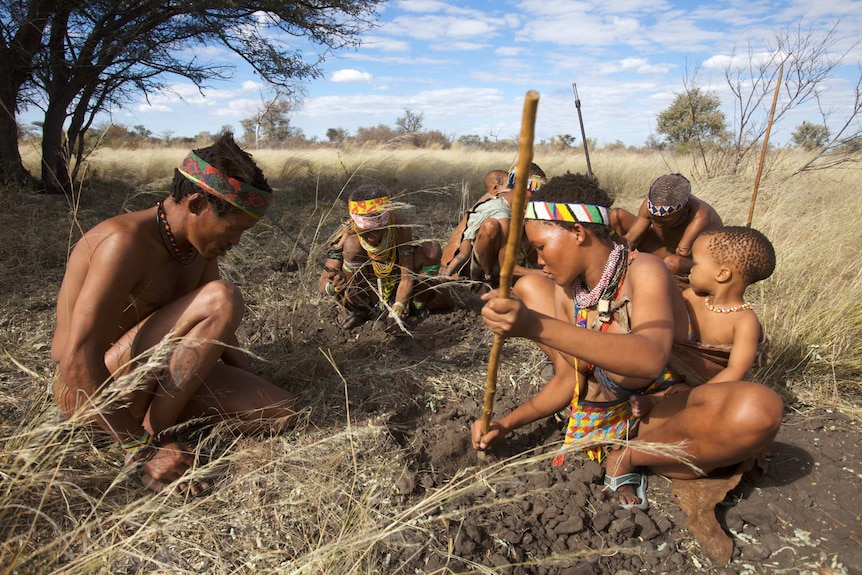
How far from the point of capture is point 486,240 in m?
4.01

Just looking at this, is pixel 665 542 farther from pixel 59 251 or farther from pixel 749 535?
pixel 59 251

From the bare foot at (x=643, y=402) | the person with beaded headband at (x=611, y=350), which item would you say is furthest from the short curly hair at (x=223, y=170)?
the bare foot at (x=643, y=402)

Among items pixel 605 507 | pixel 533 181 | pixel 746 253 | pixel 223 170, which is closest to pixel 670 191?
pixel 533 181

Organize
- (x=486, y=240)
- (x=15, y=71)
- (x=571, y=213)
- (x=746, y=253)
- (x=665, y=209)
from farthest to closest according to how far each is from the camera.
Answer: (x=15, y=71) < (x=486, y=240) < (x=665, y=209) < (x=746, y=253) < (x=571, y=213)

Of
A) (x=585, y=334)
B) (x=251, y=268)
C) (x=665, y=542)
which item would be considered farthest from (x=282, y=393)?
(x=251, y=268)

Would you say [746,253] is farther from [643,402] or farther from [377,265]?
[377,265]

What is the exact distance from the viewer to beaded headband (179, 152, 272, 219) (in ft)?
6.24

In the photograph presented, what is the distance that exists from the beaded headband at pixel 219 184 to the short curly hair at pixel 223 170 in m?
0.02

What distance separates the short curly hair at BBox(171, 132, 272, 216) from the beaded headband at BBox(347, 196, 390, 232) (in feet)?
4.07

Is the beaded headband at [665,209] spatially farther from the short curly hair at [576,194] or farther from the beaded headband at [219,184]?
the beaded headband at [219,184]

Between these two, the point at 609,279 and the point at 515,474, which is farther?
the point at 609,279

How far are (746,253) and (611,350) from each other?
40.0 inches

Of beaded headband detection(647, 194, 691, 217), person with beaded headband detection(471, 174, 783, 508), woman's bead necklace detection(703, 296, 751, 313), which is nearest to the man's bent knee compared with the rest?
person with beaded headband detection(471, 174, 783, 508)

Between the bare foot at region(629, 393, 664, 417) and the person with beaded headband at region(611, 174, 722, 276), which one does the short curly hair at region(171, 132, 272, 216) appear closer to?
the bare foot at region(629, 393, 664, 417)
